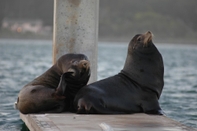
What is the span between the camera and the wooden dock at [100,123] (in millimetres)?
7391

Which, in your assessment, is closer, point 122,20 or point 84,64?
point 84,64

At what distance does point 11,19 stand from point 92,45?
357 feet

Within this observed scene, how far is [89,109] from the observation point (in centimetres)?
848

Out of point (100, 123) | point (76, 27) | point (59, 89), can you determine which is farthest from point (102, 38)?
point (100, 123)

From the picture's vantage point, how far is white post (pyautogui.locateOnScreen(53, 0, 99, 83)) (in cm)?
1080

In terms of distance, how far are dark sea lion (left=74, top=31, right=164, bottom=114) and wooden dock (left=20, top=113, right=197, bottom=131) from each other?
228mm

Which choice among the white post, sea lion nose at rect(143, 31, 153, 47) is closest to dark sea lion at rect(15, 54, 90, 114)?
sea lion nose at rect(143, 31, 153, 47)

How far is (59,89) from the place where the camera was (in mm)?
8500

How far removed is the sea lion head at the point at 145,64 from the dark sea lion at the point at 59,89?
2.48 ft

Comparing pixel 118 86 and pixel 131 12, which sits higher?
pixel 118 86

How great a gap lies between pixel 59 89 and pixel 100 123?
3.43ft

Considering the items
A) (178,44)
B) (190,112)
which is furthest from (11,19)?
(190,112)

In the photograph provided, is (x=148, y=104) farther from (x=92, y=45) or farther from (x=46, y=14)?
(x=46, y=14)

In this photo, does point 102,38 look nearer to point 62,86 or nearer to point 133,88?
point 133,88
